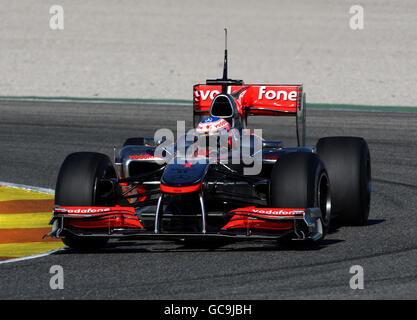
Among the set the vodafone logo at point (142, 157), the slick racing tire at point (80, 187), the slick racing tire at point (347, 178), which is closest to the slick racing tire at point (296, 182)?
the slick racing tire at point (347, 178)

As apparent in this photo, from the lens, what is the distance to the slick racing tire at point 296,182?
26.1 feet

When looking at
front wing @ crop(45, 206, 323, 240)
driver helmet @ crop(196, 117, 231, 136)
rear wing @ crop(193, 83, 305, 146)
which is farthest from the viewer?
rear wing @ crop(193, 83, 305, 146)

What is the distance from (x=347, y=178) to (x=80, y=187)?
2.66 meters

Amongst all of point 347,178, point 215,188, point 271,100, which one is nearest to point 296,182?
point 215,188

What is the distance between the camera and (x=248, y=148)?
9258mm

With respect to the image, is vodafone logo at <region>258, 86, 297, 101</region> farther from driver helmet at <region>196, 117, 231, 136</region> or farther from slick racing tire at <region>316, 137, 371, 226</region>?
driver helmet at <region>196, 117, 231, 136</region>

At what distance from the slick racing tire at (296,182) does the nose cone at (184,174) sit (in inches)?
25.3

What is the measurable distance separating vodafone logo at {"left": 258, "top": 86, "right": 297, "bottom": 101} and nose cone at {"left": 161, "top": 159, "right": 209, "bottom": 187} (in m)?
2.19

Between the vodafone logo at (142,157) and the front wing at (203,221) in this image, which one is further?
the vodafone logo at (142,157)

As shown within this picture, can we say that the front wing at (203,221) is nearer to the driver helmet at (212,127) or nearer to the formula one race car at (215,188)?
the formula one race car at (215,188)

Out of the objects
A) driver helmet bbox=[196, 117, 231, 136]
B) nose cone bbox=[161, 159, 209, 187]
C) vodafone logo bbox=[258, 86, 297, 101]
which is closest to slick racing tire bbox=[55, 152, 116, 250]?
nose cone bbox=[161, 159, 209, 187]

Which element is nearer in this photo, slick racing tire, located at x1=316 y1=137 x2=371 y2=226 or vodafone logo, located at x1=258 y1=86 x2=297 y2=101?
slick racing tire, located at x1=316 y1=137 x2=371 y2=226

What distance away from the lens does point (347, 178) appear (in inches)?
366

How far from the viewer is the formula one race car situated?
794cm
